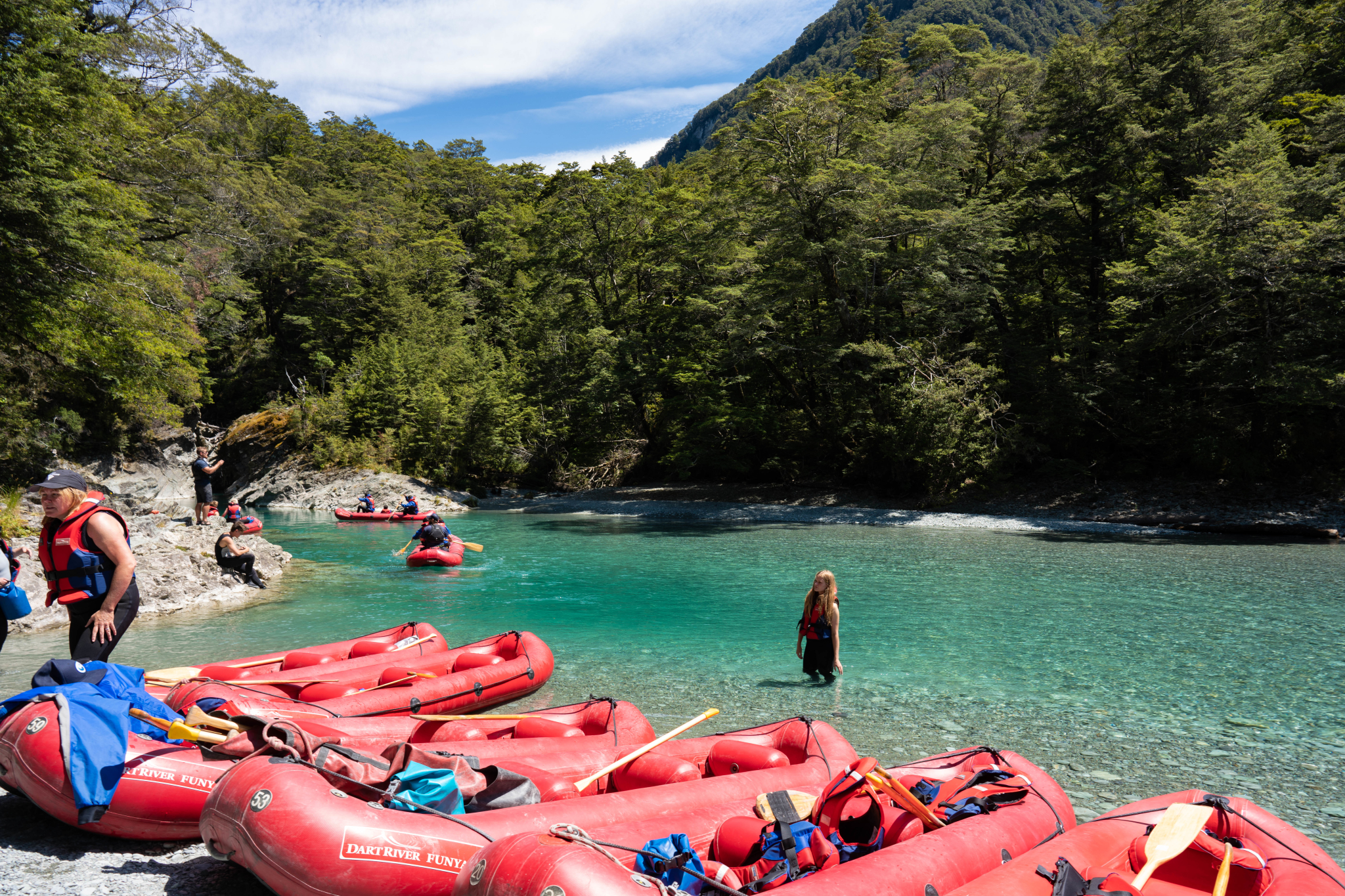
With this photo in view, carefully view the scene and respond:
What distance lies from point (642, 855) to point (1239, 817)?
2.74 meters

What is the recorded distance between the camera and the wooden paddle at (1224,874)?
2.83m

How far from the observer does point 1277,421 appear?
18.9 m

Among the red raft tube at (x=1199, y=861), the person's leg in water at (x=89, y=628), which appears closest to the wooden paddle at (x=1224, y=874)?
the red raft tube at (x=1199, y=861)

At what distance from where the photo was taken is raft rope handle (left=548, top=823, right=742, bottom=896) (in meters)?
2.63

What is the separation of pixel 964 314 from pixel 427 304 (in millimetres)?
26547

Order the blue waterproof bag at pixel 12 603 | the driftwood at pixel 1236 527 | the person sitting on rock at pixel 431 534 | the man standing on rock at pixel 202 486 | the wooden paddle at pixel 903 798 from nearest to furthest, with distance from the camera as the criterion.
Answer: the wooden paddle at pixel 903 798, the blue waterproof bag at pixel 12 603, the person sitting on rock at pixel 431 534, the man standing on rock at pixel 202 486, the driftwood at pixel 1236 527

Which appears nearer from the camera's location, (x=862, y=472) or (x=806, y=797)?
(x=806, y=797)

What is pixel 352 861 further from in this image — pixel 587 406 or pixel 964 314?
pixel 587 406

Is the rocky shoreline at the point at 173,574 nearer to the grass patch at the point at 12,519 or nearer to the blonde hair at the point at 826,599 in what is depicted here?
the grass patch at the point at 12,519

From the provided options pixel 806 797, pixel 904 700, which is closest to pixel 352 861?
pixel 806 797

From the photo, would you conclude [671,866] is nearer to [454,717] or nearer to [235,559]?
[454,717]

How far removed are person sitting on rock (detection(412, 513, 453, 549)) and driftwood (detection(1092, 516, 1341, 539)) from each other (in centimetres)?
1707

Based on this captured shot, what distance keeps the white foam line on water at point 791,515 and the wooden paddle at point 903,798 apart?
56.0 feet

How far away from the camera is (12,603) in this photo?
4.60m
